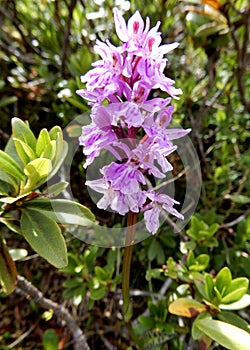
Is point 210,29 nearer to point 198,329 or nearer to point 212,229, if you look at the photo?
point 212,229

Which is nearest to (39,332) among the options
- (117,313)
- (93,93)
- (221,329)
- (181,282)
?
(117,313)

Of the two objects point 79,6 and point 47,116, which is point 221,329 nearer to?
point 47,116

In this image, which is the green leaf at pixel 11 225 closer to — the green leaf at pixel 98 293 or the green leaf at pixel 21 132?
the green leaf at pixel 21 132

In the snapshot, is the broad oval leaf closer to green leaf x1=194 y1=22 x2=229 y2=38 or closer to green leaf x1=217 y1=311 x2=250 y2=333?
green leaf x1=217 y1=311 x2=250 y2=333

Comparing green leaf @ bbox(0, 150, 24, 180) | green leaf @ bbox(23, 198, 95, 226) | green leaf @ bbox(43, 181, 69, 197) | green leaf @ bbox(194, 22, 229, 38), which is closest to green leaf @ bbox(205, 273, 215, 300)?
green leaf @ bbox(23, 198, 95, 226)

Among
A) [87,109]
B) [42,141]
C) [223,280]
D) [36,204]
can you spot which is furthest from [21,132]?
[223,280]

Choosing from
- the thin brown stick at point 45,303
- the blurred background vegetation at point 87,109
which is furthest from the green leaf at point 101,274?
the thin brown stick at point 45,303
